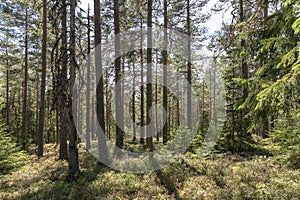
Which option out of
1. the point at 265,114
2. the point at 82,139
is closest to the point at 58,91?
the point at 265,114

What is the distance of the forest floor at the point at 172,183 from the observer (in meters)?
7.37

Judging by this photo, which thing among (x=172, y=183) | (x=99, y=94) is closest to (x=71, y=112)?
(x=99, y=94)

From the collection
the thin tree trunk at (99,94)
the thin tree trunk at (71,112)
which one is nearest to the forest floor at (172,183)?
the thin tree trunk at (71,112)

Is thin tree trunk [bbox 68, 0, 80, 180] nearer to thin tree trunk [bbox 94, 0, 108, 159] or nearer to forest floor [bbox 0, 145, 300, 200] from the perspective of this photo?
forest floor [bbox 0, 145, 300, 200]

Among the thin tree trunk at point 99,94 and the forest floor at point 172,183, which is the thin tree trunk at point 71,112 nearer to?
the forest floor at point 172,183

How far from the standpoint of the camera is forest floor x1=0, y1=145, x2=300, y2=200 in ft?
24.2

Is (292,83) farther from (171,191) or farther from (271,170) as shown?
(271,170)

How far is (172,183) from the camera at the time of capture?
8.78 metres

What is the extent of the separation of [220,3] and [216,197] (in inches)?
657

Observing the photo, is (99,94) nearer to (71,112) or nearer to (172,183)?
(71,112)

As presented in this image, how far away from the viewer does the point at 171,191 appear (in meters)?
8.14

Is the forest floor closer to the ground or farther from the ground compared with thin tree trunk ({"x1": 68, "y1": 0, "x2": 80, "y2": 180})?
closer to the ground

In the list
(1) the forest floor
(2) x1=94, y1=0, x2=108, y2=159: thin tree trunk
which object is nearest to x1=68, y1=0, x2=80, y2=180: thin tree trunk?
(1) the forest floor

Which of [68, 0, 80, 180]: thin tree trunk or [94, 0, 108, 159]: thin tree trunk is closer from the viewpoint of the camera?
[68, 0, 80, 180]: thin tree trunk
